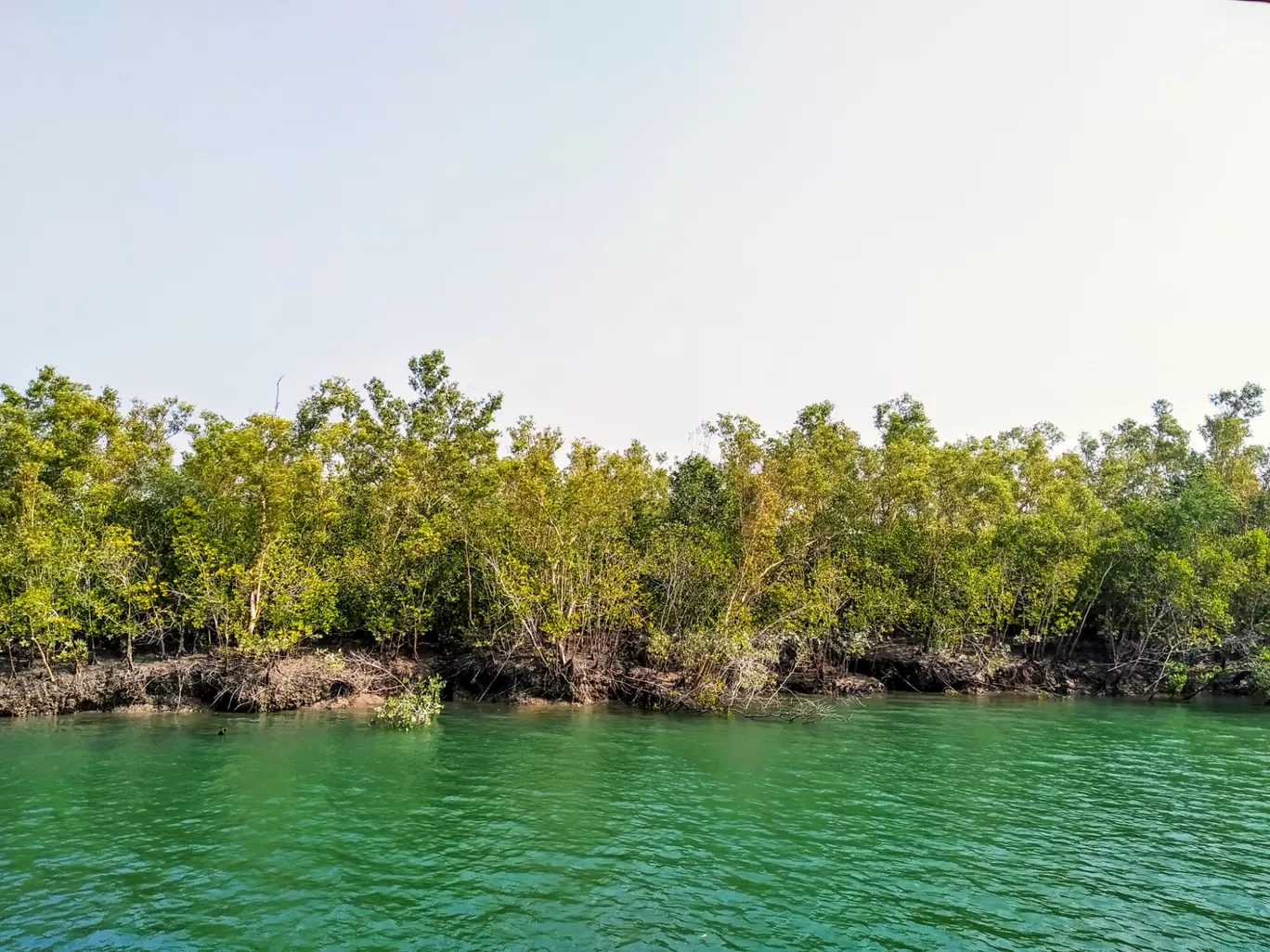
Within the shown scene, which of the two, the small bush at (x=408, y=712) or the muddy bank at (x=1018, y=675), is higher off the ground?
the muddy bank at (x=1018, y=675)

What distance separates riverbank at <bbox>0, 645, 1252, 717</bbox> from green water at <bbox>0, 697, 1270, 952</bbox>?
2.88 m

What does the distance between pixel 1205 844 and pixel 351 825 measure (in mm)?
16934

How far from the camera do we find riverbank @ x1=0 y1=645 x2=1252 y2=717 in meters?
28.8

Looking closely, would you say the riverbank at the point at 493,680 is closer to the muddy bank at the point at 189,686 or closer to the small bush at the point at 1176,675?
the muddy bank at the point at 189,686

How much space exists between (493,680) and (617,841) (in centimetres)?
2056

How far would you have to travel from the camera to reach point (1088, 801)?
18.9 metres

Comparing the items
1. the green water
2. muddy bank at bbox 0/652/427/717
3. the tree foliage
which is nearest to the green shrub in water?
the tree foliage

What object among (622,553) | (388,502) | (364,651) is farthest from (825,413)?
(364,651)

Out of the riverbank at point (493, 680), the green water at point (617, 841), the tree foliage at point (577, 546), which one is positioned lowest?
the green water at point (617, 841)

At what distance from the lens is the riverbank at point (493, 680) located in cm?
2881

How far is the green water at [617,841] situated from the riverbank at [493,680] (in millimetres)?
2884

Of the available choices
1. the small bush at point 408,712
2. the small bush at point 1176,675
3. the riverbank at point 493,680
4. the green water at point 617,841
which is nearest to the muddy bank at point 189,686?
the riverbank at point 493,680

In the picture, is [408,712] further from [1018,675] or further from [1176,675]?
[1176,675]

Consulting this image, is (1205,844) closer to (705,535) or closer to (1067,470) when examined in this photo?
(705,535)
